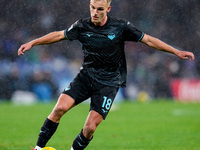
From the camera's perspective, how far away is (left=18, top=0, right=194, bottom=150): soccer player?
6051 mm

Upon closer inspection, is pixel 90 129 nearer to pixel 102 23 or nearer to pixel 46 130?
pixel 46 130

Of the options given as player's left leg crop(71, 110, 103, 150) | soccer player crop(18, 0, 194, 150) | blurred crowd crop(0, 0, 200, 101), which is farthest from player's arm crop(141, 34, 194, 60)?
blurred crowd crop(0, 0, 200, 101)

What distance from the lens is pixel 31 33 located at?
20.0m

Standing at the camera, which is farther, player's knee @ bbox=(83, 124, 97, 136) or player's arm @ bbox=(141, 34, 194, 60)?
player's arm @ bbox=(141, 34, 194, 60)

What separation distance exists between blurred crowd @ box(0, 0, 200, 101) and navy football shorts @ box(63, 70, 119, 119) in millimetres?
12182

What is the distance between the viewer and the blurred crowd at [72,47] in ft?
60.8

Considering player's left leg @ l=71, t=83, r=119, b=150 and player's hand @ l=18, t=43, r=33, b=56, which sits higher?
player's hand @ l=18, t=43, r=33, b=56

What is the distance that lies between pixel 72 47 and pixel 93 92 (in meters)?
14.2

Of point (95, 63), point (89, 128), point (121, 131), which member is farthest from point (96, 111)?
point (121, 131)

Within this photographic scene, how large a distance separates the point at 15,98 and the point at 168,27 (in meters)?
9.48

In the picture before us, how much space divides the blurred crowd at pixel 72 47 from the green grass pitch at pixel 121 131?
408cm

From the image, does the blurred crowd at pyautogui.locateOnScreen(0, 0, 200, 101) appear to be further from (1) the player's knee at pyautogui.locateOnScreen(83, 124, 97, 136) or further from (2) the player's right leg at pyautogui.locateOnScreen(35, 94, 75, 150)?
(1) the player's knee at pyautogui.locateOnScreen(83, 124, 97, 136)

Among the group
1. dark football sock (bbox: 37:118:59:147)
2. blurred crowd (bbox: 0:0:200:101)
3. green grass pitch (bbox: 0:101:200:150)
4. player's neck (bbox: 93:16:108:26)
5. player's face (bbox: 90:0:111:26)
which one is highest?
player's face (bbox: 90:0:111:26)

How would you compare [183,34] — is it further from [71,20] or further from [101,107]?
[101,107]
